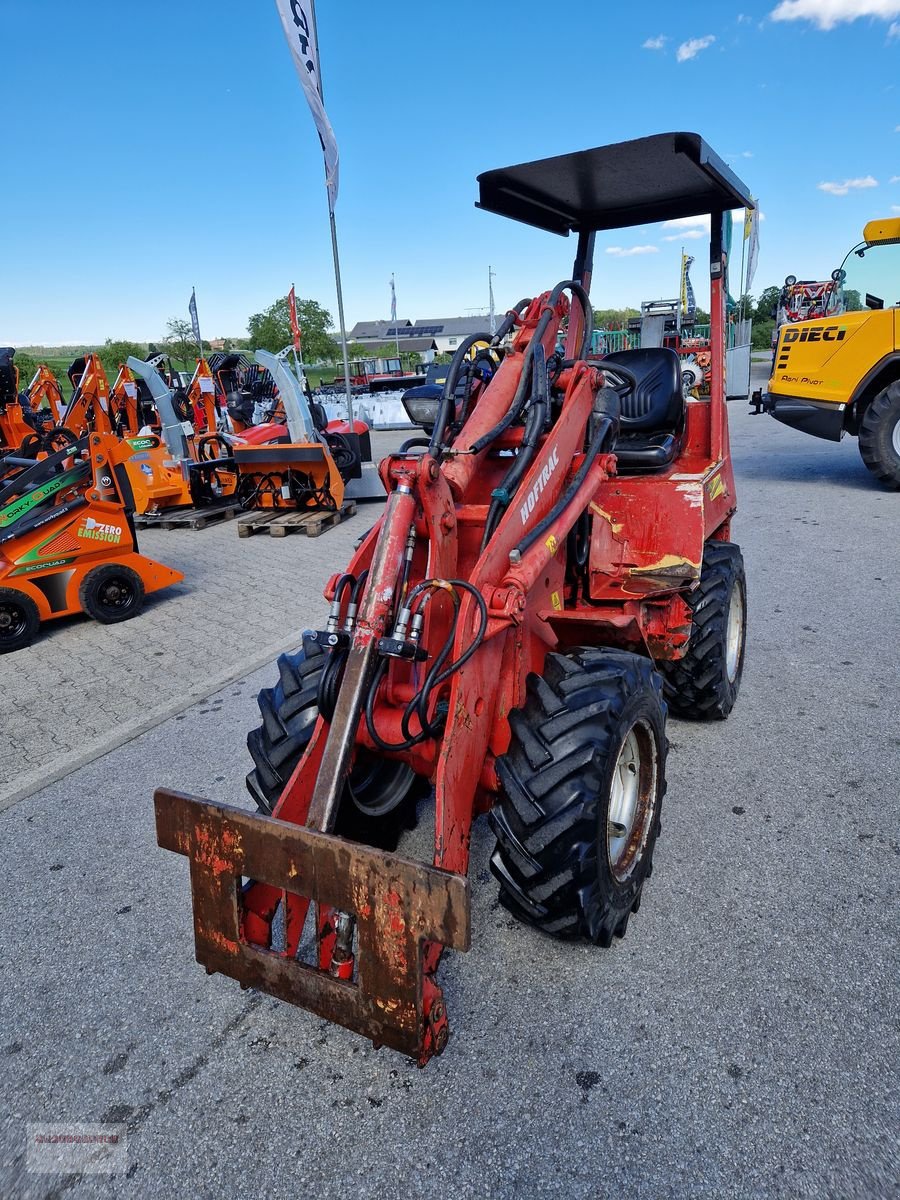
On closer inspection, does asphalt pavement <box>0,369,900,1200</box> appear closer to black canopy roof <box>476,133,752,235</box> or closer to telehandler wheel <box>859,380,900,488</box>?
black canopy roof <box>476,133,752,235</box>

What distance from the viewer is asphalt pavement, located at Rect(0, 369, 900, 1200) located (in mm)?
1880

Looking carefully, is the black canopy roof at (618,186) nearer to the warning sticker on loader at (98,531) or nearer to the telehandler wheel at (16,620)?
the warning sticker on loader at (98,531)

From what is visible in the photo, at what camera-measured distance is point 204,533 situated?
397 inches

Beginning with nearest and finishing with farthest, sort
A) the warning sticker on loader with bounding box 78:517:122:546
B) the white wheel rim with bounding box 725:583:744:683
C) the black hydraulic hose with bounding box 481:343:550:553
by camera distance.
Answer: the black hydraulic hose with bounding box 481:343:550:553 → the white wheel rim with bounding box 725:583:744:683 → the warning sticker on loader with bounding box 78:517:122:546

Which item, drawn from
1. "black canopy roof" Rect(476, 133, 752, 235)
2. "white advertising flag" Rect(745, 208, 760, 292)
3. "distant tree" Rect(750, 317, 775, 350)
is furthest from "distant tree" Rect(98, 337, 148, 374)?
"black canopy roof" Rect(476, 133, 752, 235)

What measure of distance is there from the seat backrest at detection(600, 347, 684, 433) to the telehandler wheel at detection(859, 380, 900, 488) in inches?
238

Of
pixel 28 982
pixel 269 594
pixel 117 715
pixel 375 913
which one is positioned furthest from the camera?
pixel 269 594

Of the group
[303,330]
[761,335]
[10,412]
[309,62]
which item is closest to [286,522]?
[10,412]

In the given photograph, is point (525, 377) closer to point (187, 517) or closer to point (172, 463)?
point (187, 517)

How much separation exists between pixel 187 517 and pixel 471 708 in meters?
8.97

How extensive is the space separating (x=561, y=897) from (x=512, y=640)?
0.82 m

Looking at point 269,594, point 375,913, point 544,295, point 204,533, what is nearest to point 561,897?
point 375,913

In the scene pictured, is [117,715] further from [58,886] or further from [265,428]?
[265,428]

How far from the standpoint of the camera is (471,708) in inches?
91.5
